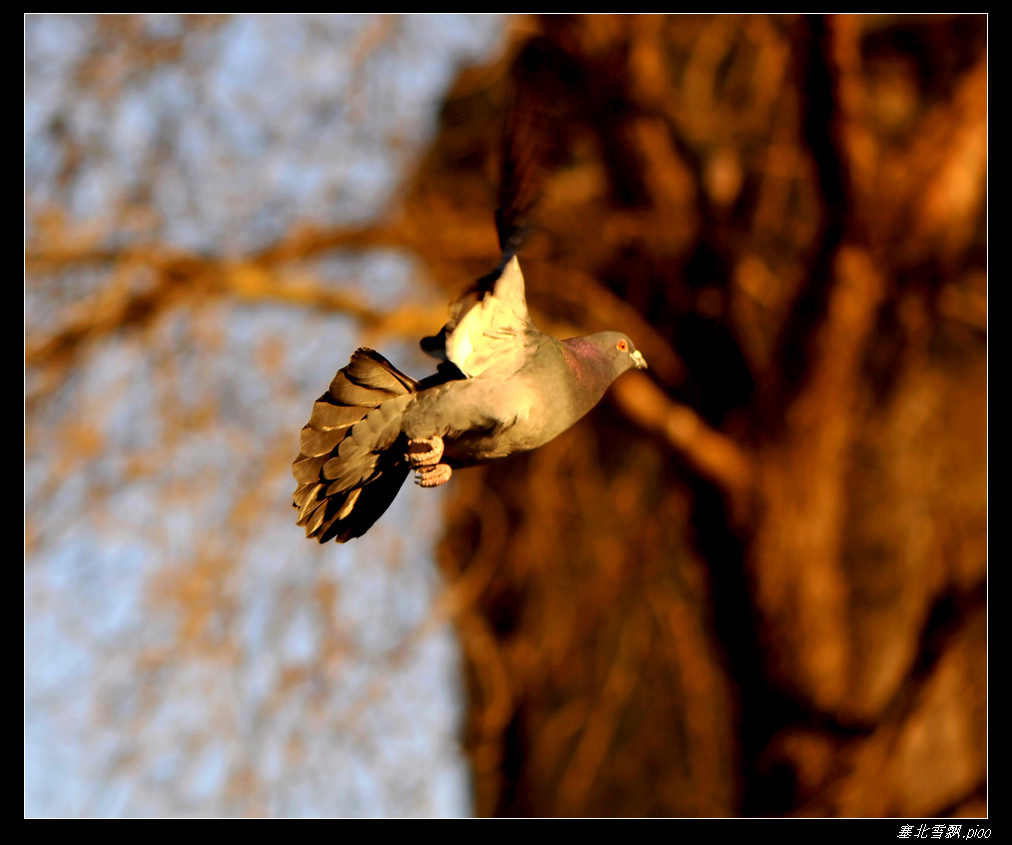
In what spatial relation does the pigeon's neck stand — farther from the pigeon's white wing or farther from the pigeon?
the pigeon's white wing

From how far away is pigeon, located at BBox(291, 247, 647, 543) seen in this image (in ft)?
6.07

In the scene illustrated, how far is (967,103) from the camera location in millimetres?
5605

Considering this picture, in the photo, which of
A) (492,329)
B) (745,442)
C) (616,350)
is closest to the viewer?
(492,329)

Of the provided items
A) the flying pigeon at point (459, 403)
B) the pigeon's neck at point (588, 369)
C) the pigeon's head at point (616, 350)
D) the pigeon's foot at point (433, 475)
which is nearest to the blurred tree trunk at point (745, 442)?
the pigeon's head at point (616, 350)

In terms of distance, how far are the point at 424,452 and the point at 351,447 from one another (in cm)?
16

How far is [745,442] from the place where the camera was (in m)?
5.91

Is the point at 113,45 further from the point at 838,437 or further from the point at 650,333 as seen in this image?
the point at 838,437

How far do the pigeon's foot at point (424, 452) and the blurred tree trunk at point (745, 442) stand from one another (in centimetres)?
321

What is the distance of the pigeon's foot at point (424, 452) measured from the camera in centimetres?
188

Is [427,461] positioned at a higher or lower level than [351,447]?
lower

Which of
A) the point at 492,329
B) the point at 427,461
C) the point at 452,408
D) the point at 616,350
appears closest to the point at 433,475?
the point at 427,461

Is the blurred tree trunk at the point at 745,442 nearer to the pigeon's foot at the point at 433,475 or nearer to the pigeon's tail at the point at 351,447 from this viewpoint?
the pigeon's tail at the point at 351,447

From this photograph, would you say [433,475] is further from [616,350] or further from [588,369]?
[616,350]
